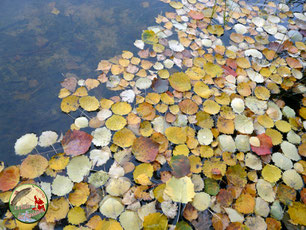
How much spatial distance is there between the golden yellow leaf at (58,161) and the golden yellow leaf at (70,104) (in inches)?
13.1

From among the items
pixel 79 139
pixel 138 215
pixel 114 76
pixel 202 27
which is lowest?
pixel 138 215

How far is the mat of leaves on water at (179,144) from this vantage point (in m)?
1.19

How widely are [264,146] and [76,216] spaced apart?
1.22 m

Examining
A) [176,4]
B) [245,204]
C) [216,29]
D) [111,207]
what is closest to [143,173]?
[111,207]

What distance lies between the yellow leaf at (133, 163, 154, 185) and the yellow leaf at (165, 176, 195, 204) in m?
0.12

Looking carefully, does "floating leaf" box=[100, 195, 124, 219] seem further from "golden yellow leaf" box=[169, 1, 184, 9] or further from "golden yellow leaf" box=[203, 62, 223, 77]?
"golden yellow leaf" box=[169, 1, 184, 9]

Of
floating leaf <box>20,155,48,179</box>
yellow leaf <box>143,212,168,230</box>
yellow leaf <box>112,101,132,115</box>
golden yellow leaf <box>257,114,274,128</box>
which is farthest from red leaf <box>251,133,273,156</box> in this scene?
floating leaf <box>20,155,48,179</box>

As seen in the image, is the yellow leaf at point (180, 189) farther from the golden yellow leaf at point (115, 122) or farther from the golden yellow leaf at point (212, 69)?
the golden yellow leaf at point (212, 69)

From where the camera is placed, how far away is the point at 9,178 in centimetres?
120

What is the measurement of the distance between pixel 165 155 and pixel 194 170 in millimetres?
196

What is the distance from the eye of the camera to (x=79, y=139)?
1358 millimetres

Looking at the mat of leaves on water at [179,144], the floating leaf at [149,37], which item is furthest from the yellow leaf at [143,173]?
the floating leaf at [149,37]

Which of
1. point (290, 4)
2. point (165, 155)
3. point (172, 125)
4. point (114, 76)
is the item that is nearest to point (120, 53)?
point (114, 76)

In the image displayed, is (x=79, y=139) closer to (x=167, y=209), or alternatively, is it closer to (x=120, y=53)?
(x=167, y=209)
